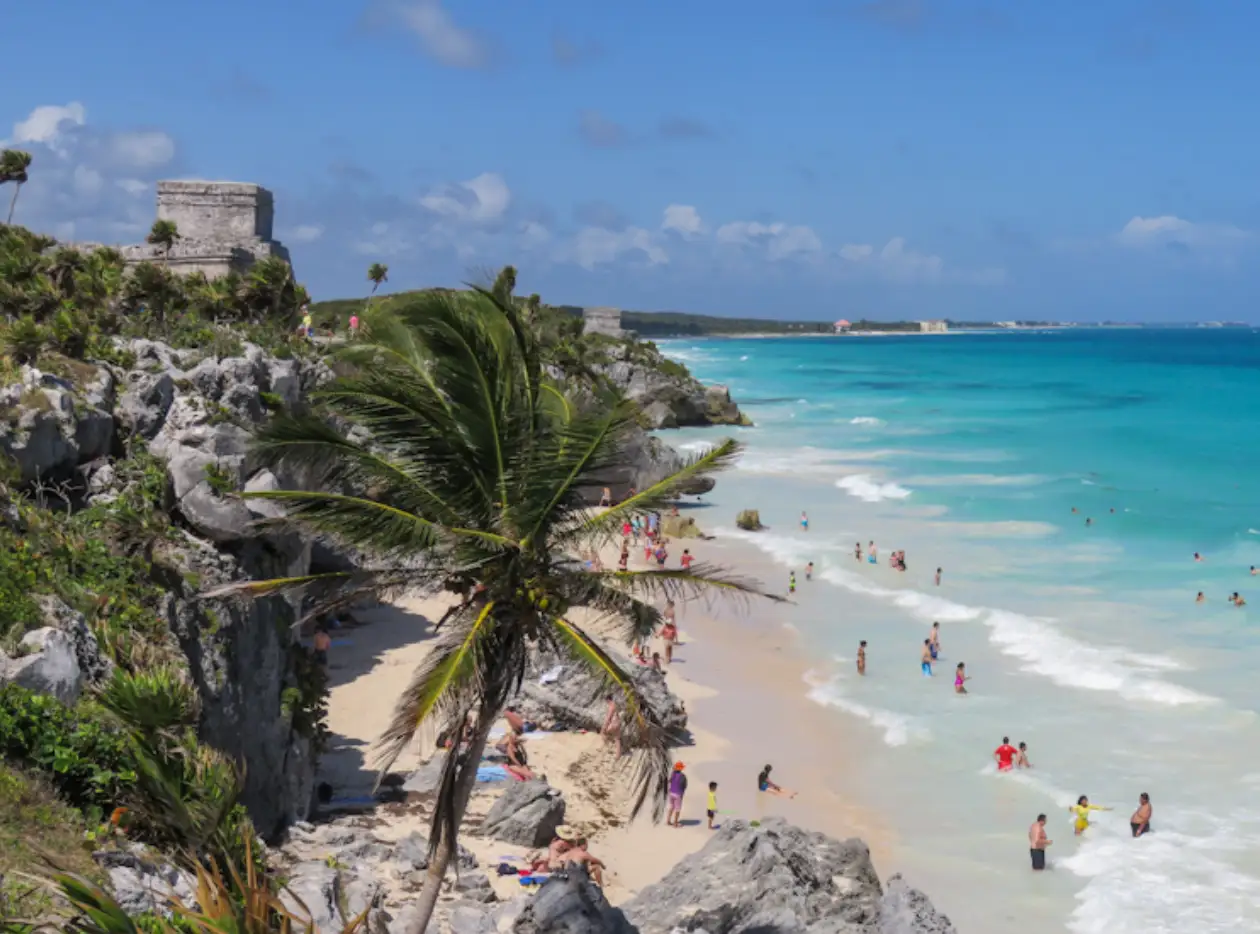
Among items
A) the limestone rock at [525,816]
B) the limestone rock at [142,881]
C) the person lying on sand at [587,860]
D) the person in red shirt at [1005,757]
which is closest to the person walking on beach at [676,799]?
the limestone rock at [525,816]

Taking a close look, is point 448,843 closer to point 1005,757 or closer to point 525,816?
point 525,816

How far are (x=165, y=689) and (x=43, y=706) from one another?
3.35 ft

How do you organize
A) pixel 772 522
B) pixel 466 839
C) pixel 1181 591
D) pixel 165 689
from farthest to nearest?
pixel 772 522
pixel 1181 591
pixel 466 839
pixel 165 689

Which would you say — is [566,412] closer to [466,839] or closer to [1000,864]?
[466,839]

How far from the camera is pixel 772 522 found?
1549 inches

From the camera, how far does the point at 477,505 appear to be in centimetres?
851

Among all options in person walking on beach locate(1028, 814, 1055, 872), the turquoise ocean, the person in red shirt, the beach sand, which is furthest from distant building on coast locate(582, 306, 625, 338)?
person walking on beach locate(1028, 814, 1055, 872)

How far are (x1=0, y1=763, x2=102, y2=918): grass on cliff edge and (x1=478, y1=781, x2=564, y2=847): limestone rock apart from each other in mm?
7578

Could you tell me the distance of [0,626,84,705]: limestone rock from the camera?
26.7ft

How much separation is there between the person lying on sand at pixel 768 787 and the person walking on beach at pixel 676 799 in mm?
1544

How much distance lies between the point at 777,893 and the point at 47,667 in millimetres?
6781

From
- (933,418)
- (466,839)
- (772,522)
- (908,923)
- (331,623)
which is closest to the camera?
(908,923)

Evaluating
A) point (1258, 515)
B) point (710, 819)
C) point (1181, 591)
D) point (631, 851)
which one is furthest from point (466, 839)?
point (1258, 515)

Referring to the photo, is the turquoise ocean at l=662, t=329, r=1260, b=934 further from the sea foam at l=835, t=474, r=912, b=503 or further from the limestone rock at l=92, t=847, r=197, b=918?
the limestone rock at l=92, t=847, r=197, b=918
